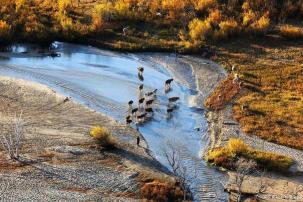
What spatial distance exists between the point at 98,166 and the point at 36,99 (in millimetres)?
11113

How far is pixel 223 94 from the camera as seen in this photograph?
4912 centimetres

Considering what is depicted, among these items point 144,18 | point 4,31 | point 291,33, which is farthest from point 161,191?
point 144,18

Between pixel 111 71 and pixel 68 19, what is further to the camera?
pixel 68 19

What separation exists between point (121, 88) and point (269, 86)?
1225 centimetres

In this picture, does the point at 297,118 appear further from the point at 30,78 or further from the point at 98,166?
the point at 30,78

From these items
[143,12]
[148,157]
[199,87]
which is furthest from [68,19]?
[148,157]

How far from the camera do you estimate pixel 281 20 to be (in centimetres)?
6531

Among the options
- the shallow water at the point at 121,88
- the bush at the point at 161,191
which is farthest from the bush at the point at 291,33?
the bush at the point at 161,191

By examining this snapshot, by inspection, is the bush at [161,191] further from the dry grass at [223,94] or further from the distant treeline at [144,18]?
the distant treeline at [144,18]

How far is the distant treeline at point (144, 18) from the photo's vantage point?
60375 mm

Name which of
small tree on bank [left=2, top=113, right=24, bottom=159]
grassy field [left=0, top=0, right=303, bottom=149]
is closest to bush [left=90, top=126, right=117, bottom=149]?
small tree on bank [left=2, top=113, right=24, bottom=159]

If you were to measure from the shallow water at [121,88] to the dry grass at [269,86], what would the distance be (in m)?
3.99

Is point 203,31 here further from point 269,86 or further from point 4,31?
point 4,31

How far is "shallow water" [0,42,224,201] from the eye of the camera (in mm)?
39844
